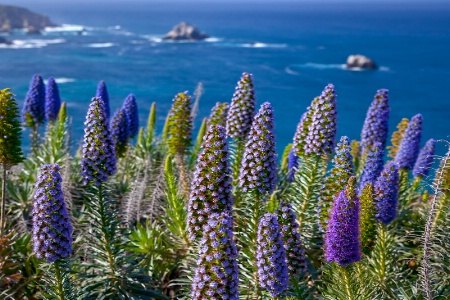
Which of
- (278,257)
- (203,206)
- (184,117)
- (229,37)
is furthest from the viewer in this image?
(229,37)

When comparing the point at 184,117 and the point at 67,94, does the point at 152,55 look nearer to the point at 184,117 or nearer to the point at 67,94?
the point at 67,94

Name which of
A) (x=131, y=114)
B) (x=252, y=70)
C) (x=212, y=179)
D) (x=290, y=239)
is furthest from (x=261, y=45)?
(x=290, y=239)

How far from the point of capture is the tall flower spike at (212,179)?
22.9 feet

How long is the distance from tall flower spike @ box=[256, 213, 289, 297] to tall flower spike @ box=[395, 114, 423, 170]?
21.6ft

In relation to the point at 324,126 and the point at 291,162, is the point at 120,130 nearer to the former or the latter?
the point at 291,162

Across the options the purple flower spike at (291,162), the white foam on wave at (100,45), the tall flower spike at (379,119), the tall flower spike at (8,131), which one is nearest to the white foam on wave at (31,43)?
the white foam on wave at (100,45)

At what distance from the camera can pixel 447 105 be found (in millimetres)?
93312

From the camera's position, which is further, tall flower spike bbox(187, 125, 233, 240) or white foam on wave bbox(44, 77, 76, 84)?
white foam on wave bbox(44, 77, 76, 84)

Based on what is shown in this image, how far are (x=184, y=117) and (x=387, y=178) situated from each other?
422cm

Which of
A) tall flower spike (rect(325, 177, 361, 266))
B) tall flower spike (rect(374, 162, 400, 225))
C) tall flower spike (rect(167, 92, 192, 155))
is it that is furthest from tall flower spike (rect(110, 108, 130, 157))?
tall flower spike (rect(325, 177, 361, 266))

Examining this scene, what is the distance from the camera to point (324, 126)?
938 cm

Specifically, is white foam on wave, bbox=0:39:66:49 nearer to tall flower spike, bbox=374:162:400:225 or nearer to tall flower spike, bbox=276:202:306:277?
tall flower spike, bbox=374:162:400:225

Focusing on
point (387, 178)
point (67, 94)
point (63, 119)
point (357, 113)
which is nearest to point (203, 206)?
point (387, 178)

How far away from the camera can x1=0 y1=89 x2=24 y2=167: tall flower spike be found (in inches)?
341
